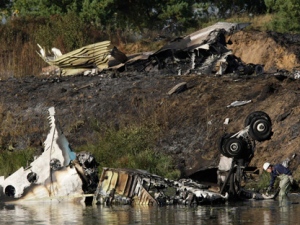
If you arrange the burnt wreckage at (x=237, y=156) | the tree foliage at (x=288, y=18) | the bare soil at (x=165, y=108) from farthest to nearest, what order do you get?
the tree foliage at (x=288, y=18) → the bare soil at (x=165, y=108) → the burnt wreckage at (x=237, y=156)

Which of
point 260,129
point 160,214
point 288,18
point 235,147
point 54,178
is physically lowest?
point 160,214

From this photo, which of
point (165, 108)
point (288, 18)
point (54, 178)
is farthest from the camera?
point (288, 18)

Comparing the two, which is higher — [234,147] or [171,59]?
[171,59]

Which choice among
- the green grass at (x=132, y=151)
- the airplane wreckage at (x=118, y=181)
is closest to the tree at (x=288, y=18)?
the green grass at (x=132, y=151)

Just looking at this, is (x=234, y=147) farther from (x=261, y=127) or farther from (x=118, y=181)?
(x=118, y=181)

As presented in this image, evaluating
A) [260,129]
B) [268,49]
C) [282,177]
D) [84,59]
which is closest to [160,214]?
[282,177]

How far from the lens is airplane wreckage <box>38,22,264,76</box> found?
31.5 meters

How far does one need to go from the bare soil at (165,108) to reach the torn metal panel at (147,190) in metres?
3.93

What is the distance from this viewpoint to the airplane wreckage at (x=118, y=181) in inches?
771

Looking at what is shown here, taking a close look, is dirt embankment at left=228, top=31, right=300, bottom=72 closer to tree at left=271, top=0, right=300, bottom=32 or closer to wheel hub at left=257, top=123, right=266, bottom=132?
tree at left=271, top=0, right=300, bottom=32

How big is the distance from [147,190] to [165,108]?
8113 millimetres

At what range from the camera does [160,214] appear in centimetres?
1795

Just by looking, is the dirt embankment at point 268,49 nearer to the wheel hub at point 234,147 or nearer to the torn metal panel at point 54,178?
the wheel hub at point 234,147

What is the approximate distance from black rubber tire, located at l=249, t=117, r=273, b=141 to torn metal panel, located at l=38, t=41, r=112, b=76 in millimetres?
12298
